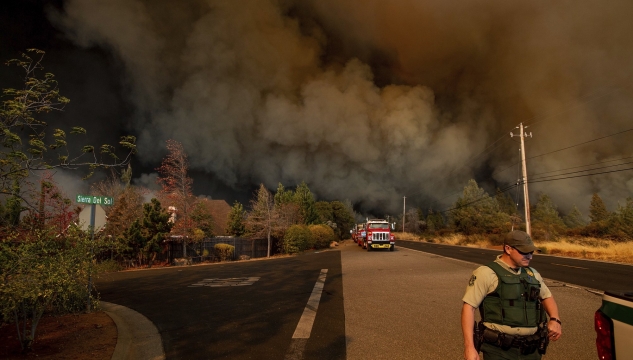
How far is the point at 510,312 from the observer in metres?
3.08

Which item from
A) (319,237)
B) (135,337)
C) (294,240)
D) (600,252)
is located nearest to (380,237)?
(294,240)

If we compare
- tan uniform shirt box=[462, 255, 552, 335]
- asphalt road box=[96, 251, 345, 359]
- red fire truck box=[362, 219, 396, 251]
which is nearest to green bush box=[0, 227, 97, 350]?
asphalt road box=[96, 251, 345, 359]

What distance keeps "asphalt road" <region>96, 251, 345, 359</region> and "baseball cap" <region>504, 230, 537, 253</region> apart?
287cm

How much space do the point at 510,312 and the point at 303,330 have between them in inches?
160

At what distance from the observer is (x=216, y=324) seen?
277 inches

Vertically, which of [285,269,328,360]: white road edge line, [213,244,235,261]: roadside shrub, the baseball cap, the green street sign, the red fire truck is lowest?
[213,244,235,261]: roadside shrub

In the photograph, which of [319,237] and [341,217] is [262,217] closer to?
[319,237]

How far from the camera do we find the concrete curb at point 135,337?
540cm

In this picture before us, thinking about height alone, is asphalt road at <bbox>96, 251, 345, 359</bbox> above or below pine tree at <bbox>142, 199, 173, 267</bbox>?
below

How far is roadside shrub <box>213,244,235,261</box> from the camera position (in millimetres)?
30000

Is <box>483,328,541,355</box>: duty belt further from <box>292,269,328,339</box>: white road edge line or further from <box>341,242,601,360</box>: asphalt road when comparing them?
<box>292,269,328,339</box>: white road edge line

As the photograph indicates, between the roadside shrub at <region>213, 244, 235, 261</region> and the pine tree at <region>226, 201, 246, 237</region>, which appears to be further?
the pine tree at <region>226, 201, 246, 237</region>

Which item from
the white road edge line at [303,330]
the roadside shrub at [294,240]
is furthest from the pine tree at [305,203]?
the white road edge line at [303,330]

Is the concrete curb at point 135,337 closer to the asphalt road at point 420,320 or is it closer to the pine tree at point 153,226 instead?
the asphalt road at point 420,320
